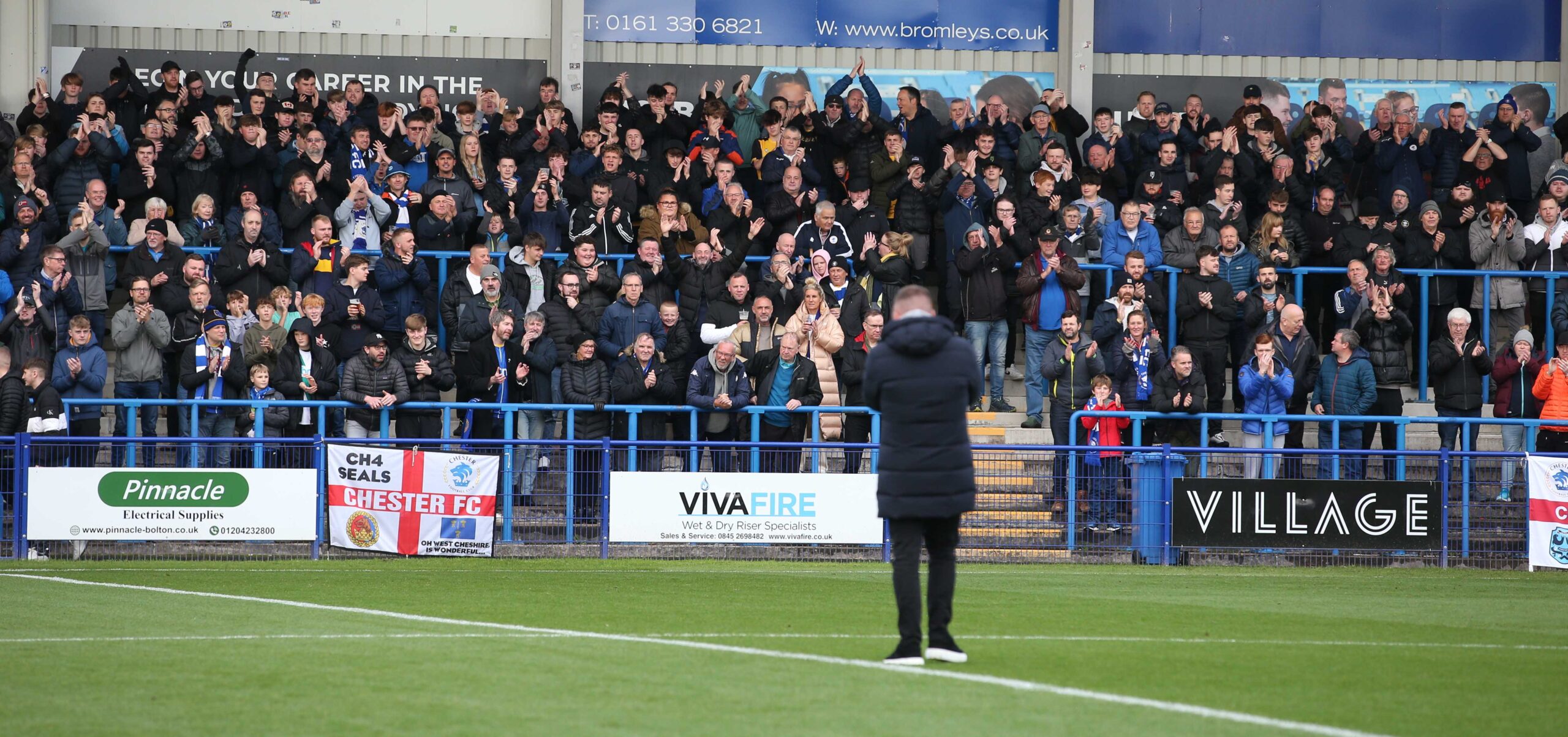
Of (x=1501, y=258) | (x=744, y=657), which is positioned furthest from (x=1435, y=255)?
(x=744, y=657)

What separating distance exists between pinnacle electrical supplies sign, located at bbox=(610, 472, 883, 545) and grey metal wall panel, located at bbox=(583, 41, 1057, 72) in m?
9.20

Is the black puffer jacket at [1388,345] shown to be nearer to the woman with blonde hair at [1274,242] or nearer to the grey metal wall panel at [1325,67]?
the woman with blonde hair at [1274,242]

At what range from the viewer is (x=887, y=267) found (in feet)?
59.2

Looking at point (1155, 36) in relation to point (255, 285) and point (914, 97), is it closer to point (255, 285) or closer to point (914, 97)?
point (914, 97)

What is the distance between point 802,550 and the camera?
1582 cm

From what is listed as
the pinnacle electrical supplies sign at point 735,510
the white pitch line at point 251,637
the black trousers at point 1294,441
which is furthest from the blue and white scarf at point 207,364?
the black trousers at point 1294,441

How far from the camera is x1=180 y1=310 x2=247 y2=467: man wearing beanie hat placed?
53.1 ft

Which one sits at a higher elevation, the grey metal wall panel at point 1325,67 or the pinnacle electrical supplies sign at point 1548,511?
the grey metal wall panel at point 1325,67

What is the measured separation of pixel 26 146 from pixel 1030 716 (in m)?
15.5

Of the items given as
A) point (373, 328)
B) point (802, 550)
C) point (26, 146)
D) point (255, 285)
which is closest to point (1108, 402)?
point (802, 550)

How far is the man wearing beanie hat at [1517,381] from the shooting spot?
17.7m

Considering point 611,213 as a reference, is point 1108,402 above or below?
below

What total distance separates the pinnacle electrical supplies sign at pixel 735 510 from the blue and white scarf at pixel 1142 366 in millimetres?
3401

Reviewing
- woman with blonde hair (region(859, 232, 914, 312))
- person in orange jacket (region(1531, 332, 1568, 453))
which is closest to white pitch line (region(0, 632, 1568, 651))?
person in orange jacket (region(1531, 332, 1568, 453))
